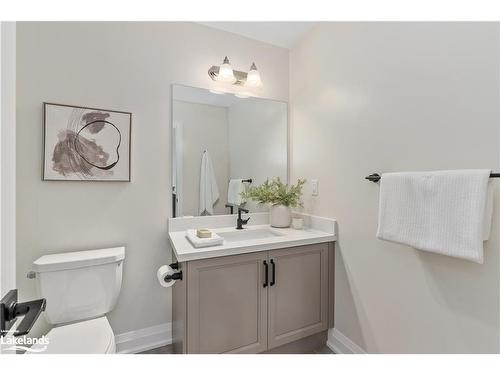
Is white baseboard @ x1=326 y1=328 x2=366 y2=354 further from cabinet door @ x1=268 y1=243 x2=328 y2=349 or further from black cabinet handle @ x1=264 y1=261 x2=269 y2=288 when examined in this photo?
black cabinet handle @ x1=264 y1=261 x2=269 y2=288

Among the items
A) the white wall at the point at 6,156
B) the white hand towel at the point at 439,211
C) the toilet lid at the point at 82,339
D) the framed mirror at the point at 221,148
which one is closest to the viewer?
the white wall at the point at 6,156

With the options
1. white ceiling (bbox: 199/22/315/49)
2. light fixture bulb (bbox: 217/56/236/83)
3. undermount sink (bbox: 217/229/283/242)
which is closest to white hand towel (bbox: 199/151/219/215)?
undermount sink (bbox: 217/229/283/242)

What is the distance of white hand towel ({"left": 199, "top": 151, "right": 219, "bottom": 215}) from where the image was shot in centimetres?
186

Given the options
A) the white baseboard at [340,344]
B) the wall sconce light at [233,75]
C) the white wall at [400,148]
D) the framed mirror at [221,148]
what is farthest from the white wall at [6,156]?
the white baseboard at [340,344]

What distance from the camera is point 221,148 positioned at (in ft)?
6.34

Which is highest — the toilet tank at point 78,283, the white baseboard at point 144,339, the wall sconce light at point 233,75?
the wall sconce light at point 233,75

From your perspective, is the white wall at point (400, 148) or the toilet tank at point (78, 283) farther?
the toilet tank at point (78, 283)

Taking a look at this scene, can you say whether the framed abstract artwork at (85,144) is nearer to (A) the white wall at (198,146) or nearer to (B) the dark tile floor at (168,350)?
(A) the white wall at (198,146)

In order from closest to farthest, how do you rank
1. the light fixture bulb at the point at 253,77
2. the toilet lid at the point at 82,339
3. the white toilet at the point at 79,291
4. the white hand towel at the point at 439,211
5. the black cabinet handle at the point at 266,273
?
1. the white hand towel at the point at 439,211
2. the toilet lid at the point at 82,339
3. the white toilet at the point at 79,291
4. the black cabinet handle at the point at 266,273
5. the light fixture bulb at the point at 253,77

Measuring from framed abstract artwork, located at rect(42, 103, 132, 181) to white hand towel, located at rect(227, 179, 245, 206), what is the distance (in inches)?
29.9

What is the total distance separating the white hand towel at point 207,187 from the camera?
6.10ft
